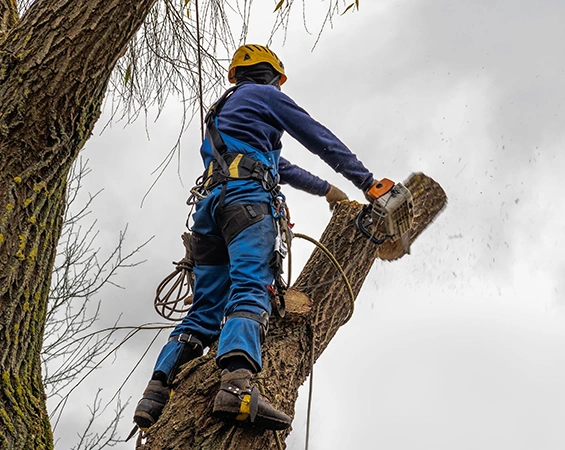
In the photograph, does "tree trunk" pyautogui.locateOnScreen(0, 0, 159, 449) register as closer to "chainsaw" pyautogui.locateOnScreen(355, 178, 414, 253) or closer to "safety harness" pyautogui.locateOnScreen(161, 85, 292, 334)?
"safety harness" pyautogui.locateOnScreen(161, 85, 292, 334)

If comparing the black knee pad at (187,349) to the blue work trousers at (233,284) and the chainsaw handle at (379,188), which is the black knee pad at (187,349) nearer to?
the blue work trousers at (233,284)

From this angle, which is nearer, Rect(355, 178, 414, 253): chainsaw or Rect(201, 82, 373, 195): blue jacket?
Rect(201, 82, 373, 195): blue jacket

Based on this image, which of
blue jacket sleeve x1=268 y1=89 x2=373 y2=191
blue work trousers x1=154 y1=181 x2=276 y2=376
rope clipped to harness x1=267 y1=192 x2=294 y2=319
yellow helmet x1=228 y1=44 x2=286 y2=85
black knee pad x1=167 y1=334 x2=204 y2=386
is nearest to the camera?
blue work trousers x1=154 y1=181 x2=276 y2=376

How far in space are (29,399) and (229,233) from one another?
1.15m

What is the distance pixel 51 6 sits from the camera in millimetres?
2232

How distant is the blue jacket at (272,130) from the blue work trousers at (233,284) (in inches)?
10.7

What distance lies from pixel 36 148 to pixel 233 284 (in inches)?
41.2

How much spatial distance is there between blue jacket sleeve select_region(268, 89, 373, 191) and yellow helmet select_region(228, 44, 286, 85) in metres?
0.30

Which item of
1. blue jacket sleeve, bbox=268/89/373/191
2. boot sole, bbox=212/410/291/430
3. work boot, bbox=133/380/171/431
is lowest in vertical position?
boot sole, bbox=212/410/291/430

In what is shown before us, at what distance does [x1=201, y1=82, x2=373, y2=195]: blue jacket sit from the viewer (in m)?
3.20

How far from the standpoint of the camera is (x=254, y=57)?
3494 mm

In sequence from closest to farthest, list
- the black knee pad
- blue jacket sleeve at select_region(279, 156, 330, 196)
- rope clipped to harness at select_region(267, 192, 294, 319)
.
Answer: rope clipped to harness at select_region(267, 192, 294, 319)
the black knee pad
blue jacket sleeve at select_region(279, 156, 330, 196)

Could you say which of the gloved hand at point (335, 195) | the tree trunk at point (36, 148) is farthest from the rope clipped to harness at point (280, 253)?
the tree trunk at point (36, 148)

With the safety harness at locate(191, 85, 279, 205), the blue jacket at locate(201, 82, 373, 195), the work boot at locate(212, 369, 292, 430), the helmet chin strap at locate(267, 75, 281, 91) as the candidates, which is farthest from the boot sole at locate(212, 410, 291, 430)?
the helmet chin strap at locate(267, 75, 281, 91)
